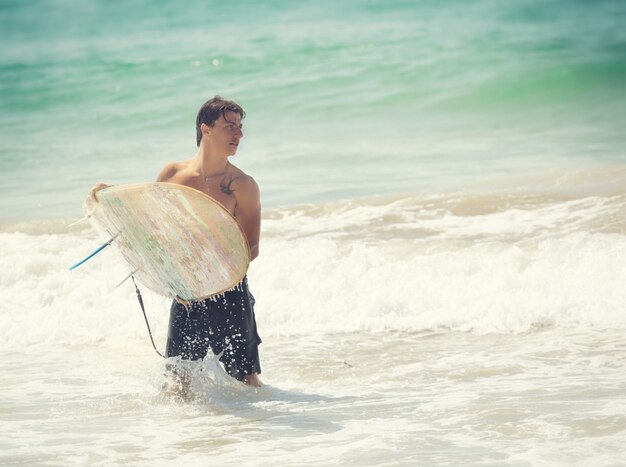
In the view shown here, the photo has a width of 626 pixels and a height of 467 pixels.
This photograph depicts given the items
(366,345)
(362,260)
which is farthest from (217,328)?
(362,260)

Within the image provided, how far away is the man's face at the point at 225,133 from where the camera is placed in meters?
4.32

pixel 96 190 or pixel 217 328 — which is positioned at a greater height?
pixel 96 190

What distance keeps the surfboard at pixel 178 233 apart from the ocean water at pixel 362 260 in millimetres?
431

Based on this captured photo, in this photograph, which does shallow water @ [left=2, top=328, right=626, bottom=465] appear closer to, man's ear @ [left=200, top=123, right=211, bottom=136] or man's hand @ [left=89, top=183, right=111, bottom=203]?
man's hand @ [left=89, top=183, right=111, bottom=203]

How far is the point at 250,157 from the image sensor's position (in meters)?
13.1

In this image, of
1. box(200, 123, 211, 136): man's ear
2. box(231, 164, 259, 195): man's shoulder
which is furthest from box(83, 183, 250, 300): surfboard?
box(200, 123, 211, 136): man's ear

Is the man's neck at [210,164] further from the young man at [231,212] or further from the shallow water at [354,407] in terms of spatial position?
the shallow water at [354,407]

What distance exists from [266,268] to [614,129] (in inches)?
288

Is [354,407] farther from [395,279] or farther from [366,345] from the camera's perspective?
[395,279]

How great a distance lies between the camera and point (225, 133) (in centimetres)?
432

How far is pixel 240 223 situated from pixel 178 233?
0.26 metres

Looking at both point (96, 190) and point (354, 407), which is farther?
point (354, 407)

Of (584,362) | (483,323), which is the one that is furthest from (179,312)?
(483,323)

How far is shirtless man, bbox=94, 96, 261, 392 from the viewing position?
4.33 m
